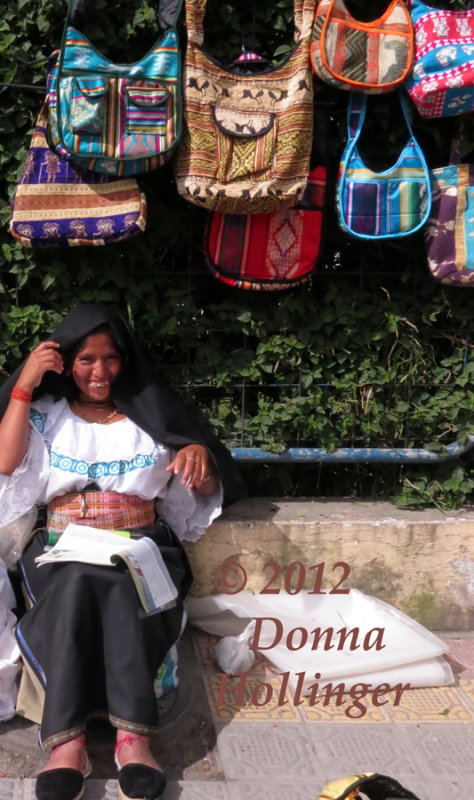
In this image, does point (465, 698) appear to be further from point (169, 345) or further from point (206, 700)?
point (169, 345)

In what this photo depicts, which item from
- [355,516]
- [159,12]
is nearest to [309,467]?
[355,516]

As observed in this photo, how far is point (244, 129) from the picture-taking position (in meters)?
3.06

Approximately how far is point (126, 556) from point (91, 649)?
0.32 metres

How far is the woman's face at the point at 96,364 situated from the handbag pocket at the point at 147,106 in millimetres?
772

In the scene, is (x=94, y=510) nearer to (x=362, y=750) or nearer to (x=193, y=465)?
(x=193, y=465)

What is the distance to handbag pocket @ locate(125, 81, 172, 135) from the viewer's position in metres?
2.93

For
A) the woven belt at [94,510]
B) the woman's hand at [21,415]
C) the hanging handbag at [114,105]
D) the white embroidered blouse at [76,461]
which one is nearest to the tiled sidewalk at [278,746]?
the woven belt at [94,510]

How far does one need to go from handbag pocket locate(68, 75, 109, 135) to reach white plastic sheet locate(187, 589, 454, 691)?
1959mm

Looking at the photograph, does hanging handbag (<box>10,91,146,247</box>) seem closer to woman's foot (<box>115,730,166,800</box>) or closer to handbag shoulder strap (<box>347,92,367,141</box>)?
handbag shoulder strap (<box>347,92,367,141</box>)

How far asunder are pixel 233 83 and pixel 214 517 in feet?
5.54

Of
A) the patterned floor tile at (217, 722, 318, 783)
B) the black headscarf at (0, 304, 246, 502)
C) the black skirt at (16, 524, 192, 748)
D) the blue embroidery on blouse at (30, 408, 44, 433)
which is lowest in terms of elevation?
the patterned floor tile at (217, 722, 318, 783)

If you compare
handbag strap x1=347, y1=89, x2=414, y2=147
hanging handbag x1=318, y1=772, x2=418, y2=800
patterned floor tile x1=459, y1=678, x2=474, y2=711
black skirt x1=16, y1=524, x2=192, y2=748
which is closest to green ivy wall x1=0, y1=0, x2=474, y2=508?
handbag strap x1=347, y1=89, x2=414, y2=147

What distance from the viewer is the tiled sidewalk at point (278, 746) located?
258cm

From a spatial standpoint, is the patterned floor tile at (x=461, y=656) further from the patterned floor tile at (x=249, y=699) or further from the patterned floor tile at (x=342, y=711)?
the patterned floor tile at (x=249, y=699)
